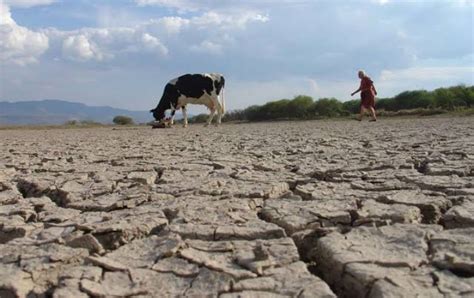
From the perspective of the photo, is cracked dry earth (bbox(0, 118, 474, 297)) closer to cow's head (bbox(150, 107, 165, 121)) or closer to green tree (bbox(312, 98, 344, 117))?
cow's head (bbox(150, 107, 165, 121))

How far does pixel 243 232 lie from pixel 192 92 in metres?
Result: 14.6

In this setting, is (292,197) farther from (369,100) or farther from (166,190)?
(369,100)

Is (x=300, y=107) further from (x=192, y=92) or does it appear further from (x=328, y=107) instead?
(x=192, y=92)

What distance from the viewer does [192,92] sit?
16844mm

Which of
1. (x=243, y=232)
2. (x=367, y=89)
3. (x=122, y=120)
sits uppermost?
(x=367, y=89)

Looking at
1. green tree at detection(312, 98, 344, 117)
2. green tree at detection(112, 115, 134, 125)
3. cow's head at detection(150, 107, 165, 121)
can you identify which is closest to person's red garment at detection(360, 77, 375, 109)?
cow's head at detection(150, 107, 165, 121)

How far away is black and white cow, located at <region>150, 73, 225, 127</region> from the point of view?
16.8 m

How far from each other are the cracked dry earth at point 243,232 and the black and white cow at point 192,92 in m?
12.4

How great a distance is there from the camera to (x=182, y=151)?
6.59 metres

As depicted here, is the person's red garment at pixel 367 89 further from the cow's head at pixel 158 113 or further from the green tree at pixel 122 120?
the green tree at pixel 122 120

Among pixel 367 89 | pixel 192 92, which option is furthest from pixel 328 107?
pixel 367 89

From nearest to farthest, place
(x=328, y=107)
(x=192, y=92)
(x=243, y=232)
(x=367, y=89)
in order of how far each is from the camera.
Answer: (x=243, y=232) < (x=367, y=89) < (x=192, y=92) < (x=328, y=107)

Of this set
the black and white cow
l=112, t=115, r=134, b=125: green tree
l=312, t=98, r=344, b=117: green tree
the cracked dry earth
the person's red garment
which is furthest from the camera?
l=112, t=115, r=134, b=125: green tree

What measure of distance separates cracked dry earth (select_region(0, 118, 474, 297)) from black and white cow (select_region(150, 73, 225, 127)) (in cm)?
1238
